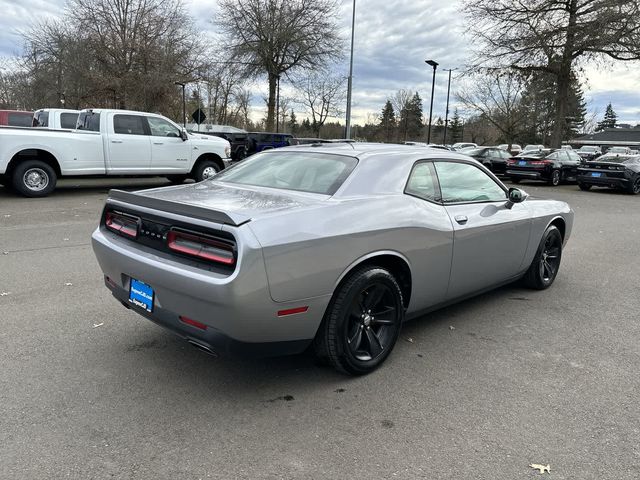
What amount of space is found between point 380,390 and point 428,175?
67.9 inches

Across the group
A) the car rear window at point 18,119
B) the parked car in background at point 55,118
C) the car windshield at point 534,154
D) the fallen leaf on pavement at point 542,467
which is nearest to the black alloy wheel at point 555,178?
the car windshield at point 534,154

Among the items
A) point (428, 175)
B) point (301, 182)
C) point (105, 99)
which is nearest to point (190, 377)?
point (301, 182)

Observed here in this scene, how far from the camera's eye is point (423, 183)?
3822 millimetres

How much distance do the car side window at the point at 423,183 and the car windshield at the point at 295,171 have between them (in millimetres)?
470

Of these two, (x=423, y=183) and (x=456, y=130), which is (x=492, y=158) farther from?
(x=456, y=130)

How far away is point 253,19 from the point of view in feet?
98.2

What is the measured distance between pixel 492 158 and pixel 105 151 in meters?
15.7

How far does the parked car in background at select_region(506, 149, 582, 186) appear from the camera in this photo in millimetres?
19078

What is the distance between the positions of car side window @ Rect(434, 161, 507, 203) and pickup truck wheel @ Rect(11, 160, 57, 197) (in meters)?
9.77

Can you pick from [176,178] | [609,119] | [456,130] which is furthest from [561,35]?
[609,119]

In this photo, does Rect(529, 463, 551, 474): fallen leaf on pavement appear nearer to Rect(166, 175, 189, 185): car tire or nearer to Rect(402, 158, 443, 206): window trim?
Rect(402, 158, 443, 206): window trim

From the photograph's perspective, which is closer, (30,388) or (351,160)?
(30,388)

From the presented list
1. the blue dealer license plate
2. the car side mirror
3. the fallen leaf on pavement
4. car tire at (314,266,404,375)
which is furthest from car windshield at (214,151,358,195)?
the fallen leaf on pavement

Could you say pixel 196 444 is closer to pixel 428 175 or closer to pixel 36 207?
pixel 428 175
